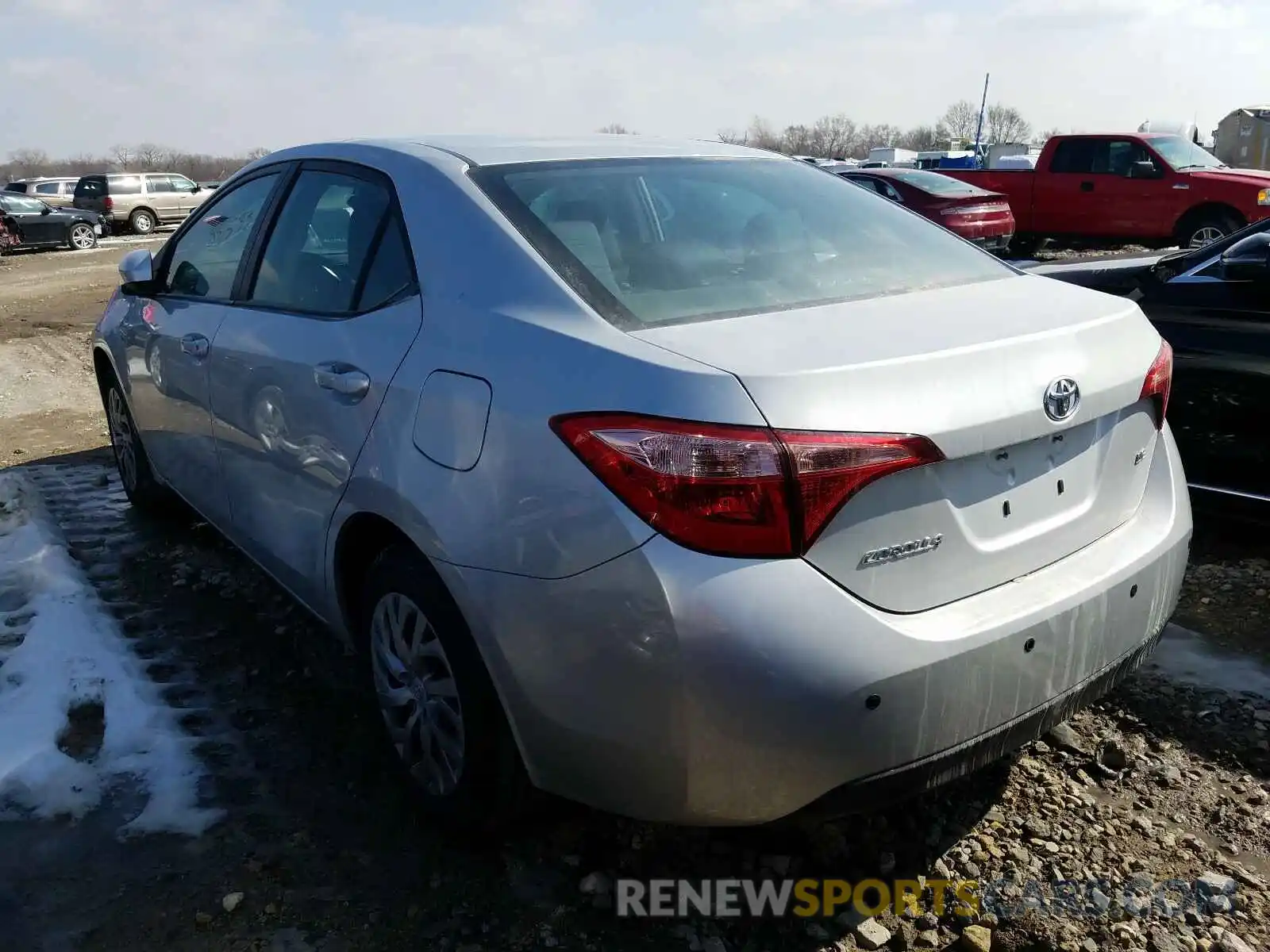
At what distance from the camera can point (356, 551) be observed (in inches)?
107

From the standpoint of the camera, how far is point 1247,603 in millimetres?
3703

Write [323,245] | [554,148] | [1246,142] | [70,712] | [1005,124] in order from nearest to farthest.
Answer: [554,148], [323,245], [70,712], [1246,142], [1005,124]

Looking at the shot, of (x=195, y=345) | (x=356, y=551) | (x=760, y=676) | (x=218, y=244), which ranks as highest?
(x=218, y=244)

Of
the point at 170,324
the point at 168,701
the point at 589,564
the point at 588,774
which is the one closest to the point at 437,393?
the point at 589,564

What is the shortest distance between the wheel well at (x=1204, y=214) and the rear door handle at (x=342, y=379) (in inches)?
520

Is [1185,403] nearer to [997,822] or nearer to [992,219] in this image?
[997,822]

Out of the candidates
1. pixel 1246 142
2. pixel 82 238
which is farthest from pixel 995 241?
pixel 1246 142

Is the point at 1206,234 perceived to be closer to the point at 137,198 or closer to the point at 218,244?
the point at 218,244

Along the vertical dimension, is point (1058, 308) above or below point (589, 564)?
above

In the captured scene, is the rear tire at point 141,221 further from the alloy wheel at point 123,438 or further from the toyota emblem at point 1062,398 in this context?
the toyota emblem at point 1062,398

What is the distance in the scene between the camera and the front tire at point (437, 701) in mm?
2266

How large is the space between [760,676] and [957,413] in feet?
1.96

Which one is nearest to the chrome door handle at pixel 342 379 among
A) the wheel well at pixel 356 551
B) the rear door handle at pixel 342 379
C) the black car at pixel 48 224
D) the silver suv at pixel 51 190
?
the rear door handle at pixel 342 379

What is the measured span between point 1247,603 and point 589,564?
2886mm
